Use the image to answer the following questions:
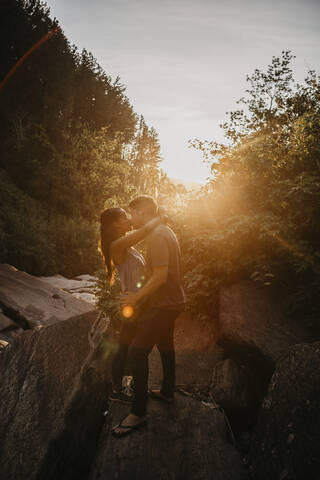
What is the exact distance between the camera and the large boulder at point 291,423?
1.97m

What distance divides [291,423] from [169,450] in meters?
1.07

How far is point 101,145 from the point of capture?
1939 cm

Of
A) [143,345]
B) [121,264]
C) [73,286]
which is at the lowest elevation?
[73,286]

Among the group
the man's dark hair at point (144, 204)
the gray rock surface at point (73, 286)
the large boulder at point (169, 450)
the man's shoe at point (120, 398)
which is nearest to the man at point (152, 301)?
the man's dark hair at point (144, 204)

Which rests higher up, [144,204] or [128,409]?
[144,204]

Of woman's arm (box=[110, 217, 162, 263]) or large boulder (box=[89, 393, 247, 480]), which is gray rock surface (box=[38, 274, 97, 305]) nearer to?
large boulder (box=[89, 393, 247, 480])

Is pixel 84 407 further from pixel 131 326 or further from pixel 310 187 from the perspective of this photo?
pixel 310 187

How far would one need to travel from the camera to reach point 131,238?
7.98ft

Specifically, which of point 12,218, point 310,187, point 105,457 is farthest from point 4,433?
point 12,218

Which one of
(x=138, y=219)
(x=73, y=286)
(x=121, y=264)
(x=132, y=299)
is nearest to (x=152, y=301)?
(x=132, y=299)

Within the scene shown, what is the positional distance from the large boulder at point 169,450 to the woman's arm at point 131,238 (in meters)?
1.65

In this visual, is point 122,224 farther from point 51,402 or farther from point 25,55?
point 25,55

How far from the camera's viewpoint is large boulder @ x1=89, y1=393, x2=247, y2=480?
2.15m

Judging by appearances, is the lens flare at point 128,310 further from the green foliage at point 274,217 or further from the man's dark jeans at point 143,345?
the green foliage at point 274,217
